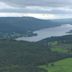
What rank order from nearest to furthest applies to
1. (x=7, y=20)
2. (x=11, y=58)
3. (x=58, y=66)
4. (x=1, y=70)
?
(x=1, y=70)
(x=58, y=66)
(x=11, y=58)
(x=7, y=20)

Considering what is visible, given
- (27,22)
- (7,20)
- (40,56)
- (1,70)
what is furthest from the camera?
(27,22)

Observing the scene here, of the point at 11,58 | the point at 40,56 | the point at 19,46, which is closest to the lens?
the point at 11,58

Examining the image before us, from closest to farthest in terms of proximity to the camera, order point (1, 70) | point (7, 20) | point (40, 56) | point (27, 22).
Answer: point (1, 70) → point (40, 56) → point (7, 20) → point (27, 22)

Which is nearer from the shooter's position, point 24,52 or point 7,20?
point 24,52

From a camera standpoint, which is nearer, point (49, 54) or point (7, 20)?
point (49, 54)

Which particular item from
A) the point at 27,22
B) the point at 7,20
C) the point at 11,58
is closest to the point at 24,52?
the point at 11,58

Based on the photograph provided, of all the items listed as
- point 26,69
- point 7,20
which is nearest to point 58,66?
point 26,69

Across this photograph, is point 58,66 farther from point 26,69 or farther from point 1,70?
point 1,70

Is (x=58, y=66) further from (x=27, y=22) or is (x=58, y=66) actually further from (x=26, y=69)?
(x=27, y=22)
